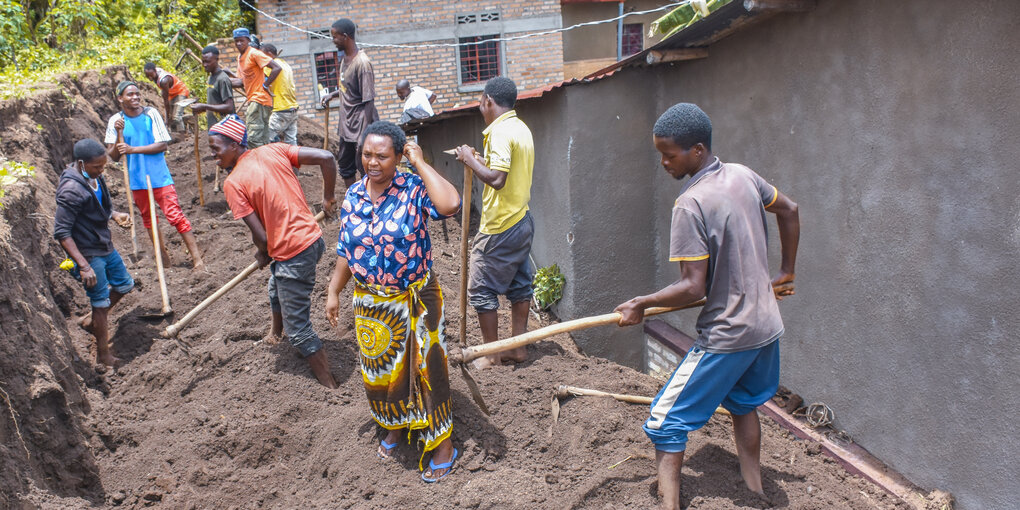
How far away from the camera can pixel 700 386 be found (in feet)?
10.7

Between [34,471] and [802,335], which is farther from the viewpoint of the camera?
[802,335]

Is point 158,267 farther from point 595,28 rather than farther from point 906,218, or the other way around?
point 595,28

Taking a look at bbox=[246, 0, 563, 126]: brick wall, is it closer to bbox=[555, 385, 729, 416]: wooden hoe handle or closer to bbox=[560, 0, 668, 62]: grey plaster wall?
bbox=[560, 0, 668, 62]: grey plaster wall

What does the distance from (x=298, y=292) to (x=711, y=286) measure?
10.1 feet

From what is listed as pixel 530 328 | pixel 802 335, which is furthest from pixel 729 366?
pixel 530 328

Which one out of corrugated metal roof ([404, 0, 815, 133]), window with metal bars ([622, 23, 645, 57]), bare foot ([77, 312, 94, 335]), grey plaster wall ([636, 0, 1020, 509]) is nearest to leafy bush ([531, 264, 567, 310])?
corrugated metal roof ([404, 0, 815, 133])

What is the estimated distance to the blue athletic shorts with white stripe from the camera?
324 centimetres

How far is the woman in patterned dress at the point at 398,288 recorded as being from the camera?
12.5ft

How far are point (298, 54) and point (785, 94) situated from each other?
1374 cm

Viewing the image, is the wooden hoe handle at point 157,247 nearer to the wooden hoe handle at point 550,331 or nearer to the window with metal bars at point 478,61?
the wooden hoe handle at point 550,331

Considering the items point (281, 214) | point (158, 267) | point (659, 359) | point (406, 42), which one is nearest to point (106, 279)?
point (158, 267)

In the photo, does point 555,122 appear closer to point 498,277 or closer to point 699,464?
point 498,277

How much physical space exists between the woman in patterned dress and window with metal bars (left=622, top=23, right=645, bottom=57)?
18.9 m

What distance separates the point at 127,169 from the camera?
741cm
